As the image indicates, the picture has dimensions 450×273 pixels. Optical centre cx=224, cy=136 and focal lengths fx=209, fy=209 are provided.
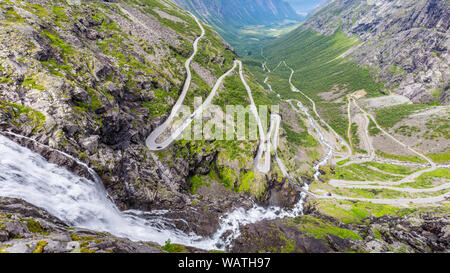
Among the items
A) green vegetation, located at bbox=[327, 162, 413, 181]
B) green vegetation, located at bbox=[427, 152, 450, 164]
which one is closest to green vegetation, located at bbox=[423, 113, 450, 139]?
green vegetation, located at bbox=[427, 152, 450, 164]

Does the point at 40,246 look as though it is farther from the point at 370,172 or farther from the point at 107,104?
the point at 370,172

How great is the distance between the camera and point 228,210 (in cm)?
6047

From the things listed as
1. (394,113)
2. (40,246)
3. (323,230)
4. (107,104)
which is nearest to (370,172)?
(323,230)

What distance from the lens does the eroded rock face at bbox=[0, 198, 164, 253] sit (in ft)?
67.0

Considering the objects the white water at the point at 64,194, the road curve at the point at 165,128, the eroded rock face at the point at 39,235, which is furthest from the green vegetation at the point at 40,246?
the road curve at the point at 165,128

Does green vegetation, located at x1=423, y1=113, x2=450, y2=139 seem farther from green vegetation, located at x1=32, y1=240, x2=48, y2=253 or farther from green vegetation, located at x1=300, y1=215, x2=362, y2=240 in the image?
green vegetation, located at x1=32, y1=240, x2=48, y2=253

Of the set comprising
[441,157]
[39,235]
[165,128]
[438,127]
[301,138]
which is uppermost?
[438,127]

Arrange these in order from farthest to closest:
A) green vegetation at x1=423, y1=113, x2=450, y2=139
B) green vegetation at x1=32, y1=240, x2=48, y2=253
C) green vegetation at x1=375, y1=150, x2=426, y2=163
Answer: green vegetation at x1=423, y1=113, x2=450, y2=139 → green vegetation at x1=375, y1=150, x2=426, y2=163 → green vegetation at x1=32, y1=240, x2=48, y2=253

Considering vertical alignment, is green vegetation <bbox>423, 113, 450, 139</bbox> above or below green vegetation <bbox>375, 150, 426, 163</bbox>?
above

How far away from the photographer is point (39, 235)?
75.8ft
